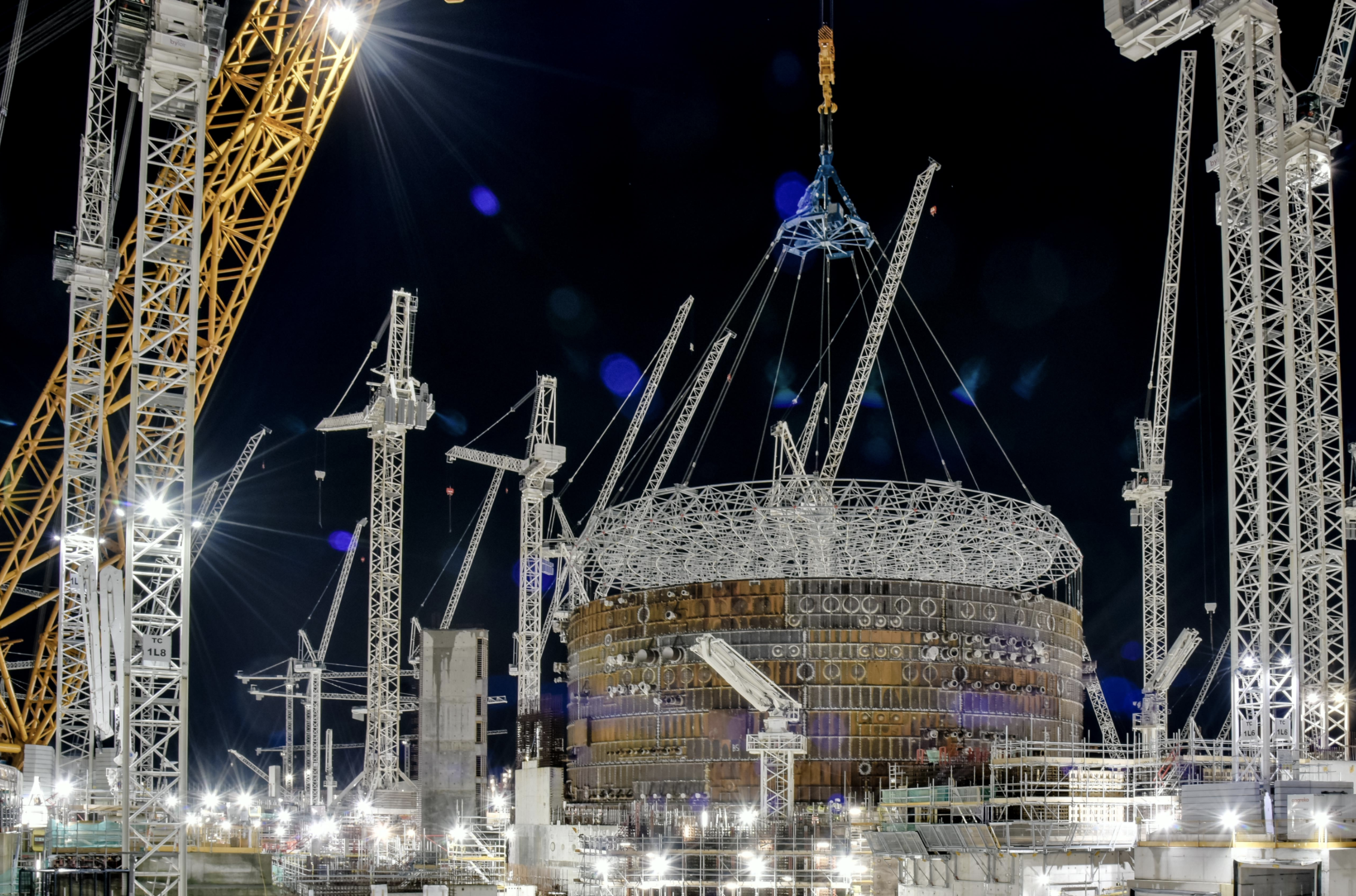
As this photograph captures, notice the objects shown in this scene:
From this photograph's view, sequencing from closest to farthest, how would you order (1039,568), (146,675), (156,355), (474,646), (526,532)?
(146,675) < (156,355) < (474,646) < (1039,568) < (526,532)

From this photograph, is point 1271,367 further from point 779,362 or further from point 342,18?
point 779,362

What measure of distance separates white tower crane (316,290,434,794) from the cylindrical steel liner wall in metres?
16.2

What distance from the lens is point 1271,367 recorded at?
51.3 metres

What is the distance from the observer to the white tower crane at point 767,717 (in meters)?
69.6

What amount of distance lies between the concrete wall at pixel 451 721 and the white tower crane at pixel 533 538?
21721 mm

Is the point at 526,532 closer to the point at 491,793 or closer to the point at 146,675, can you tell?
the point at 491,793

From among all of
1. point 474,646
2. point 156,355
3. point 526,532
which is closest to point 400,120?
point 526,532

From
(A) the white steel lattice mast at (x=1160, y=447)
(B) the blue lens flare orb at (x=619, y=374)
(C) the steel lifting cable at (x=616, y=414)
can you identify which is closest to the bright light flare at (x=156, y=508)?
(A) the white steel lattice mast at (x=1160, y=447)

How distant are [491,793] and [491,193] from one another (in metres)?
50.4

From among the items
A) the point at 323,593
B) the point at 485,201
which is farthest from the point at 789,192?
the point at 323,593

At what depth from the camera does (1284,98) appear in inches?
1978

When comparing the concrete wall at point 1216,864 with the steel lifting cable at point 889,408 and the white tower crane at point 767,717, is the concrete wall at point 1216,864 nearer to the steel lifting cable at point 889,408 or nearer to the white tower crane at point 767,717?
the white tower crane at point 767,717

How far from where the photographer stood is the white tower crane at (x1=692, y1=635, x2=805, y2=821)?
6962 cm

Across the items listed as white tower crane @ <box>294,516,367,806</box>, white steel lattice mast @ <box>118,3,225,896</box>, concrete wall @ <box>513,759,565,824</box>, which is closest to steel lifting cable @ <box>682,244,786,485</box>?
A: white tower crane @ <box>294,516,367,806</box>
